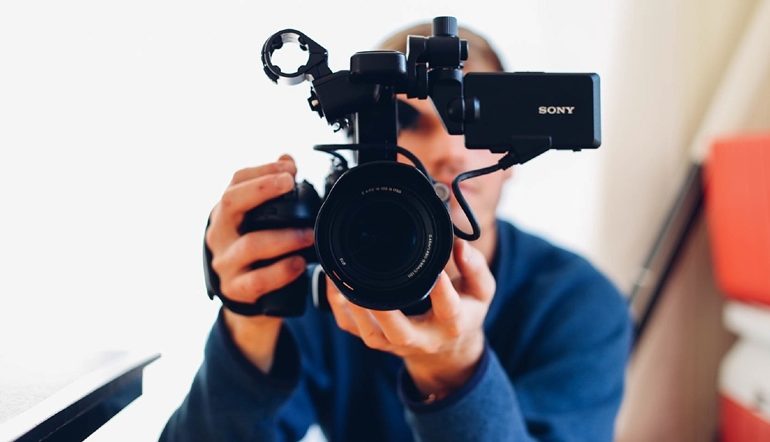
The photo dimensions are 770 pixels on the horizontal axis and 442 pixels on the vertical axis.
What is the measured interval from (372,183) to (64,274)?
0.28 metres

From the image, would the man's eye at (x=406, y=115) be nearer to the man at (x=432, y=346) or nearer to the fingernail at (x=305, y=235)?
the man at (x=432, y=346)

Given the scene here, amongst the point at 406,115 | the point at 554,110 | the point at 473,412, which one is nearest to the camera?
the point at 554,110

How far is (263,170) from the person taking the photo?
0.50 metres

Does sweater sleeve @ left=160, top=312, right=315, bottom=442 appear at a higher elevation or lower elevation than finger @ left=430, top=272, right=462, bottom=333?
lower

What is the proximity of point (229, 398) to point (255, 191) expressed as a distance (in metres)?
0.19

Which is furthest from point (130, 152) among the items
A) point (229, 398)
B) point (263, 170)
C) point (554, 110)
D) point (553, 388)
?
point (553, 388)

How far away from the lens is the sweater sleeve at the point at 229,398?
54 centimetres

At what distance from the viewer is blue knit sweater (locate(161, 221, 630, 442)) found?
54cm

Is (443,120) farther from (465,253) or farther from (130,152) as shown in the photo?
(130,152)

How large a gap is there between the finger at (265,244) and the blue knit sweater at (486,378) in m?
0.10

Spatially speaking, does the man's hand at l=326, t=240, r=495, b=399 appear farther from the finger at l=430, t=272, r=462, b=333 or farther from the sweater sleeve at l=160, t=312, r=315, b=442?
the sweater sleeve at l=160, t=312, r=315, b=442

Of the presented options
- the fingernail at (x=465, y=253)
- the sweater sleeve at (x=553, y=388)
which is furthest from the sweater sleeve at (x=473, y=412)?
the fingernail at (x=465, y=253)

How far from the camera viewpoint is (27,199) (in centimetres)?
50

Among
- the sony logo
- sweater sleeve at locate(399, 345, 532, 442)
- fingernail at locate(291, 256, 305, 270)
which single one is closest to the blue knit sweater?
sweater sleeve at locate(399, 345, 532, 442)
